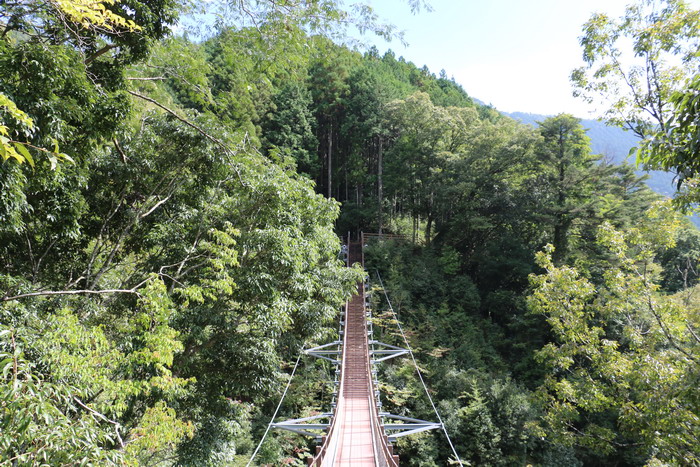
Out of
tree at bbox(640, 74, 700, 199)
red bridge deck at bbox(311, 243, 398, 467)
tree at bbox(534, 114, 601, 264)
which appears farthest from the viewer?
tree at bbox(534, 114, 601, 264)

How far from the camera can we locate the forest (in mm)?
2492

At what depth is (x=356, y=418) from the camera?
24.2 ft

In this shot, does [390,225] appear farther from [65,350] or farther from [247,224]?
[65,350]

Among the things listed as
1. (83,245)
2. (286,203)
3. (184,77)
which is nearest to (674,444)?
(286,203)

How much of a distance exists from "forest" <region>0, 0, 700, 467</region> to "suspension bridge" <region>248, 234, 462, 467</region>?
2.84ft

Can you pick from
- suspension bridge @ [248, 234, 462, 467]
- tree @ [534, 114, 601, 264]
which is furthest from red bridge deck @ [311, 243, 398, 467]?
tree @ [534, 114, 601, 264]

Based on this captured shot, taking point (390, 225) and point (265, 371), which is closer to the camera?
point (265, 371)

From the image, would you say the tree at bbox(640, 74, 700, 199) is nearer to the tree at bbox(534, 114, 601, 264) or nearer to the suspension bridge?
the suspension bridge

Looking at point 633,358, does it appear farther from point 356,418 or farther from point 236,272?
point 236,272

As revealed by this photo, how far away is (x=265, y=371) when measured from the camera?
5.43 m

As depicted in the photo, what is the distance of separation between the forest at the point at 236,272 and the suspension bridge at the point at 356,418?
2.84 ft

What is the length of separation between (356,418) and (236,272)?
13.9 feet

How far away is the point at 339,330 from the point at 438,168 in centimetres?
869

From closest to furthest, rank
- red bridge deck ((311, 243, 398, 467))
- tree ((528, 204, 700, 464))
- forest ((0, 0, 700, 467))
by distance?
1. forest ((0, 0, 700, 467))
2. tree ((528, 204, 700, 464))
3. red bridge deck ((311, 243, 398, 467))
